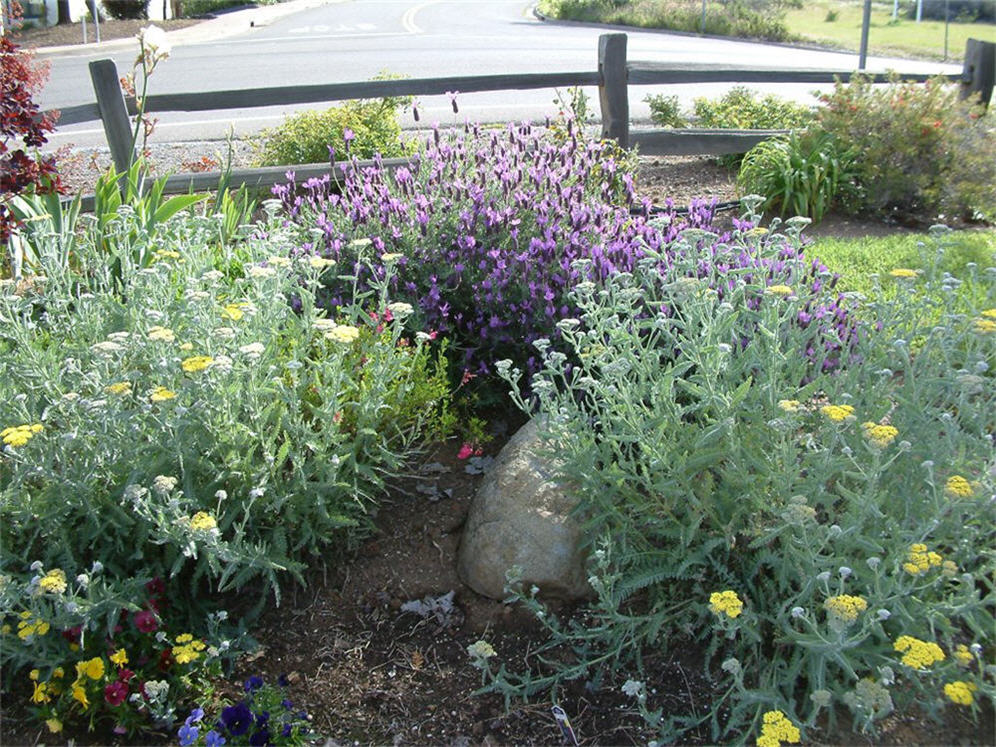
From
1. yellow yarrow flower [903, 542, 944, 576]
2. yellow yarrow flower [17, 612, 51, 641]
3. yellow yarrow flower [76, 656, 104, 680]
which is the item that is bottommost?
yellow yarrow flower [76, 656, 104, 680]

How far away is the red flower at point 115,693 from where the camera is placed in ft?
9.60

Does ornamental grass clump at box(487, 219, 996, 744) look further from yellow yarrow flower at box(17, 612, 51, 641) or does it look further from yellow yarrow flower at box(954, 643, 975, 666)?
yellow yarrow flower at box(17, 612, 51, 641)

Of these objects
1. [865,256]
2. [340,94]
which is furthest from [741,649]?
[340,94]

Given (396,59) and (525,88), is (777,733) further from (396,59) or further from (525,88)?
(396,59)

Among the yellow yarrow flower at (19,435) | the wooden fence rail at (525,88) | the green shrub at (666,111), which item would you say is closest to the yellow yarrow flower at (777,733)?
the yellow yarrow flower at (19,435)

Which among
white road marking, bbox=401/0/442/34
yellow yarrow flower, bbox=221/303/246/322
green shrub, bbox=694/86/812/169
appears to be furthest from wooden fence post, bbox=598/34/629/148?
white road marking, bbox=401/0/442/34

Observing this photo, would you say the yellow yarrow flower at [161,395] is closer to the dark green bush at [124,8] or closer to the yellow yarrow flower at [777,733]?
the yellow yarrow flower at [777,733]

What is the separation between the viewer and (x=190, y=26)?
24047 mm

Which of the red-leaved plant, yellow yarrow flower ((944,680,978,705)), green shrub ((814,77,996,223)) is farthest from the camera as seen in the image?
green shrub ((814,77,996,223))

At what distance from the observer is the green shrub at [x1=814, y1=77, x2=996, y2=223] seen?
7133 mm

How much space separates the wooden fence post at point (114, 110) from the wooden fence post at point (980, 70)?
7.36m

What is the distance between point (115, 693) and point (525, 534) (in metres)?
1.43

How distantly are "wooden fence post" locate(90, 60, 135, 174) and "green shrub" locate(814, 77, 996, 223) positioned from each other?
543cm

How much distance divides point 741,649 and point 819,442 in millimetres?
801
